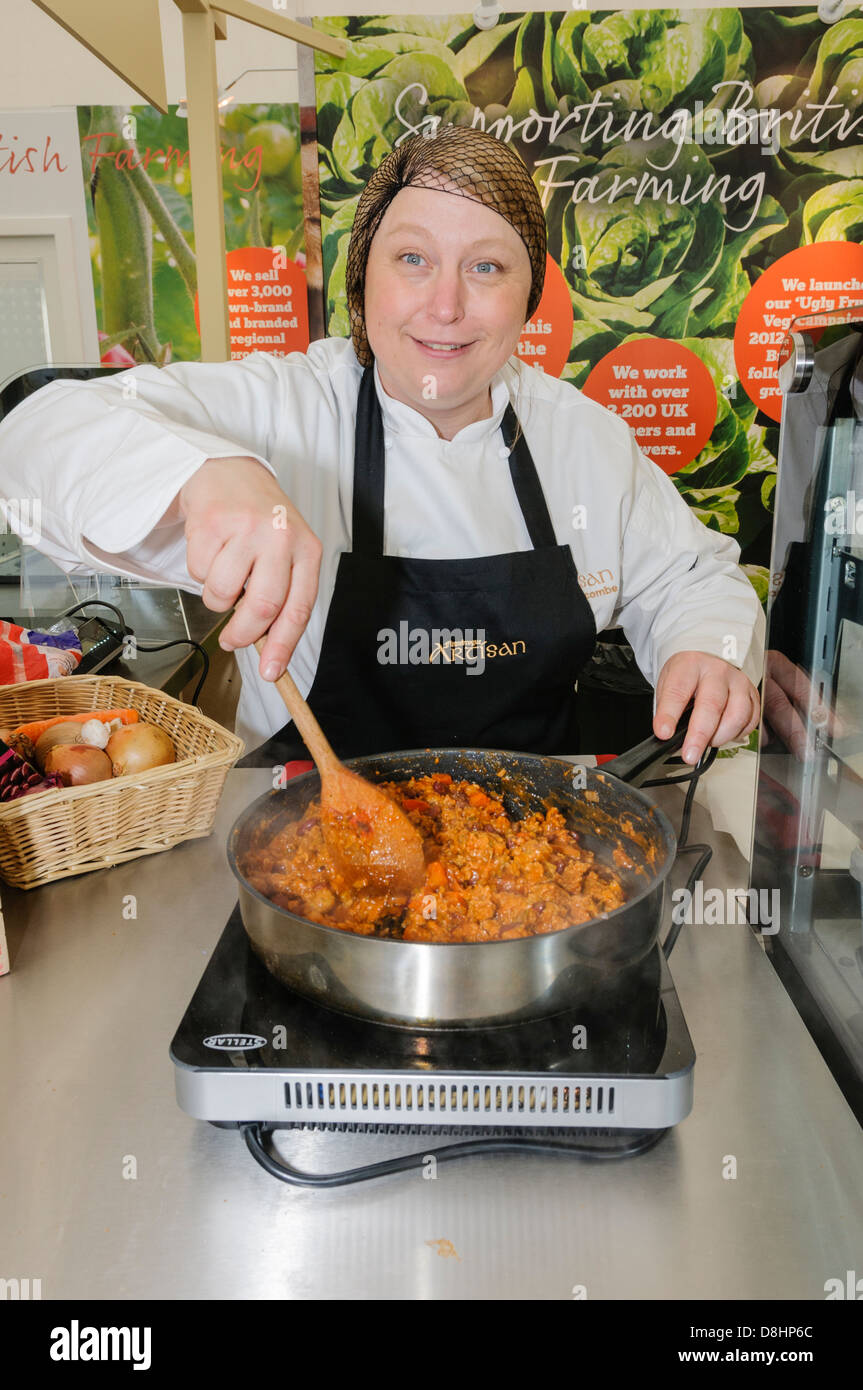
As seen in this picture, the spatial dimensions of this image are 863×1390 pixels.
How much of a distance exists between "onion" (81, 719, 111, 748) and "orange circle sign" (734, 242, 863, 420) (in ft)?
7.98

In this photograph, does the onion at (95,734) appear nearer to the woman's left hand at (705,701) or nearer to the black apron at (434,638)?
the black apron at (434,638)

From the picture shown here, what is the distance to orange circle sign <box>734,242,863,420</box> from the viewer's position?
3.01 m

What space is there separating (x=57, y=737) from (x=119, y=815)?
181 millimetres

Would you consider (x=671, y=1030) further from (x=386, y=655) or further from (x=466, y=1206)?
(x=386, y=655)

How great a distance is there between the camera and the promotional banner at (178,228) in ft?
12.5

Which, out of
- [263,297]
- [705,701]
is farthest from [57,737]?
[263,297]

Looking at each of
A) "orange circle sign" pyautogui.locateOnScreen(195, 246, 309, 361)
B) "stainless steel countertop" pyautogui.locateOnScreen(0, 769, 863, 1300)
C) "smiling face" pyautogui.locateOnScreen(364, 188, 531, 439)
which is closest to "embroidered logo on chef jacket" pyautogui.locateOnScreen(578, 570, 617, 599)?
"smiling face" pyautogui.locateOnScreen(364, 188, 531, 439)

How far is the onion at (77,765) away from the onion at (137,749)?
21 mm

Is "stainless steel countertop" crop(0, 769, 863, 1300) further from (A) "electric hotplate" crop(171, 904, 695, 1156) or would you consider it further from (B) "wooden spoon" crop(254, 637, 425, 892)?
(B) "wooden spoon" crop(254, 637, 425, 892)

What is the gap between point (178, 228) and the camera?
3893 mm

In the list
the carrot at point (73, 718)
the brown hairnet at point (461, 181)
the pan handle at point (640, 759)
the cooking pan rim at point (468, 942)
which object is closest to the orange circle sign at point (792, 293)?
the brown hairnet at point (461, 181)

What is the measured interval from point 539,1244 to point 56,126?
432 cm
